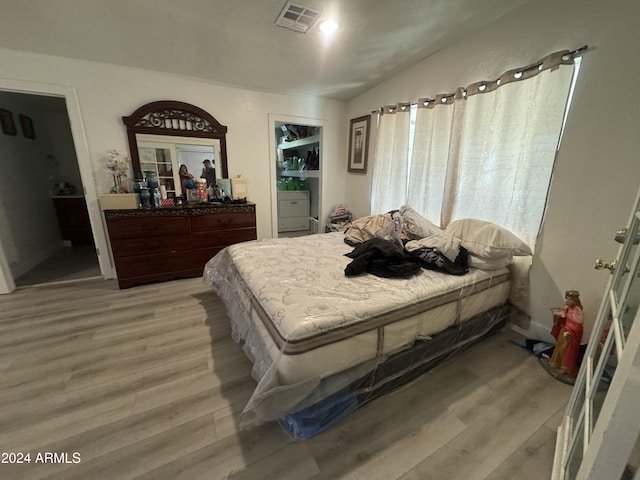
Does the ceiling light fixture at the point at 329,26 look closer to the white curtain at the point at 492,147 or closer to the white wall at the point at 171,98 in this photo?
the white curtain at the point at 492,147

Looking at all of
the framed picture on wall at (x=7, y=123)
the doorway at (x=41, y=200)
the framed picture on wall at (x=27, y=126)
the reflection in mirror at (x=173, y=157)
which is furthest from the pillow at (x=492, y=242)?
the framed picture on wall at (x=27, y=126)

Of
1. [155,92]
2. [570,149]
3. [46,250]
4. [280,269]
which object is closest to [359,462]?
[280,269]

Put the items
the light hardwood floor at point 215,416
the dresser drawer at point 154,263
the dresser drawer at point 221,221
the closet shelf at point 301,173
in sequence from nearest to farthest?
the light hardwood floor at point 215,416
the dresser drawer at point 154,263
the dresser drawer at point 221,221
the closet shelf at point 301,173

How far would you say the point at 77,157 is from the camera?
2.56 metres

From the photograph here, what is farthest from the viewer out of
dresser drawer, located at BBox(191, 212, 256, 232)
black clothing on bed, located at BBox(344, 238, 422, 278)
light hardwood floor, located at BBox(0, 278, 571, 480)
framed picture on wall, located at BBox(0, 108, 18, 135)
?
framed picture on wall, located at BBox(0, 108, 18, 135)

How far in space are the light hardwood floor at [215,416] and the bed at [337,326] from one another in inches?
5.2

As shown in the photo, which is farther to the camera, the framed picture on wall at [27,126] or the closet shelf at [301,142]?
the closet shelf at [301,142]

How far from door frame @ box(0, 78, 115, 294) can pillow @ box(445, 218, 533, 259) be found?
365 centimetres

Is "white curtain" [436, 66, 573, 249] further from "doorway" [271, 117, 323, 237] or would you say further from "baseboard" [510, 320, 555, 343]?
"doorway" [271, 117, 323, 237]

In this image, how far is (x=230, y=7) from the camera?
67.8 inches

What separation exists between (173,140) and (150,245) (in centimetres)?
125

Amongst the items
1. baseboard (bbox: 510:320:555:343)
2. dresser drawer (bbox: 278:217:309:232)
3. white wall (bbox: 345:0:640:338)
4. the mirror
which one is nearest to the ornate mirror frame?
the mirror

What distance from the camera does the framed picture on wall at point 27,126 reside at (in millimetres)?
3438

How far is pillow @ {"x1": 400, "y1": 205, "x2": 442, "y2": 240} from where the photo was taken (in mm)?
2180
